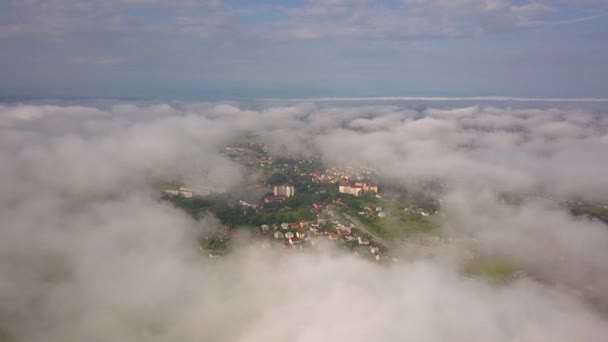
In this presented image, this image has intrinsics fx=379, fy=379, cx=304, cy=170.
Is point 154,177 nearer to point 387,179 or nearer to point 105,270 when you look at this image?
point 105,270

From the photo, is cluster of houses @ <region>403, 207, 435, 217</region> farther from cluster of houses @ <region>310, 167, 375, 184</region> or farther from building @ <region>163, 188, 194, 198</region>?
building @ <region>163, 188, 194, 198</region>

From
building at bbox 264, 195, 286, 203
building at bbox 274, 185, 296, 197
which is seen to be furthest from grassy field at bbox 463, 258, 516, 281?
building at bbox 274, 185, 296, 197

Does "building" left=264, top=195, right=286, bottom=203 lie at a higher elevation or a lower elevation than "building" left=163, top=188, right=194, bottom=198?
lower

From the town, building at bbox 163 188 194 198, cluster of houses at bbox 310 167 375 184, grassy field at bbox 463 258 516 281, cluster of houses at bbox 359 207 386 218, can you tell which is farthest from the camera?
cluster of houses at bbox 310 167 375 184

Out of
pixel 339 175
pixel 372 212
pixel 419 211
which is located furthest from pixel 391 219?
pixel 339 175

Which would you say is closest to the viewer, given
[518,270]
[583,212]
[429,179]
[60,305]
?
[60,305]

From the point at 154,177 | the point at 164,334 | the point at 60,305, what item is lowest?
the point at 164,334

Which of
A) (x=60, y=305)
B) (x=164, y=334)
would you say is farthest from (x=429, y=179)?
(x=60, y=305)

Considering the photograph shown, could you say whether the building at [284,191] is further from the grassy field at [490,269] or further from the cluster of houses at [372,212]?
the grassy field at [490,269]

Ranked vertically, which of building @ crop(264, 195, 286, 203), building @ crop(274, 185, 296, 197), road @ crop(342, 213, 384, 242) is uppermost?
building @ crop(274, 185, 296, 197)
